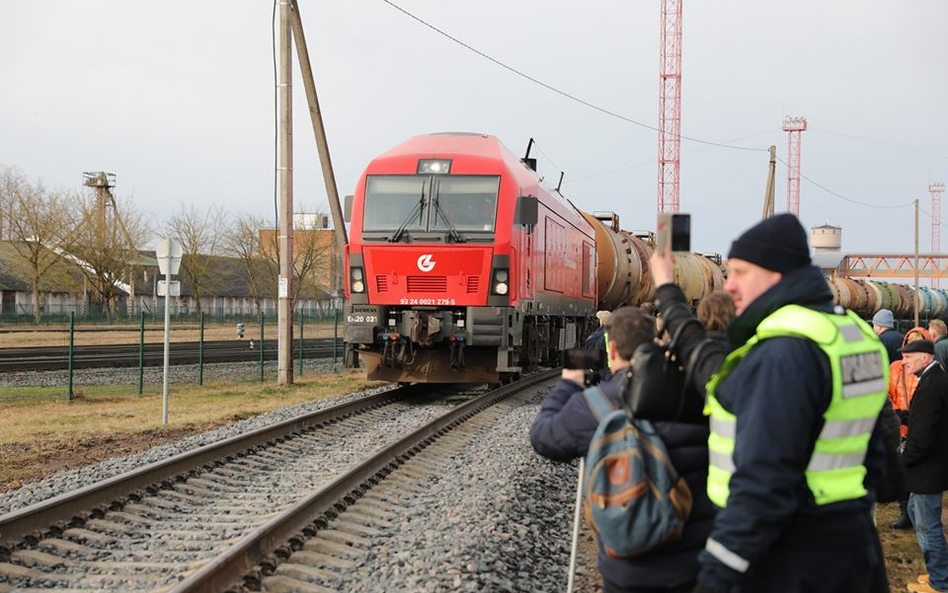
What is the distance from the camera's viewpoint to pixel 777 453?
2.59 m

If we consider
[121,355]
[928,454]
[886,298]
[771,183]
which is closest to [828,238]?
[886,298]

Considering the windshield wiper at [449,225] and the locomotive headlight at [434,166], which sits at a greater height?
the locomotive headlight at [434,166]

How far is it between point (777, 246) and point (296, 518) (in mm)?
4569

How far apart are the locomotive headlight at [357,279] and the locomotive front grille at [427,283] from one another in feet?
2.30

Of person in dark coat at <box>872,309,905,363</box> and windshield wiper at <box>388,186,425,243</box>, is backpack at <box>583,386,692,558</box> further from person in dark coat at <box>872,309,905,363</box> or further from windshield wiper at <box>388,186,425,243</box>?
windshield wiper at <box>388,186,425,243</box>

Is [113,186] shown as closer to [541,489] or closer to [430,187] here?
[430,187]

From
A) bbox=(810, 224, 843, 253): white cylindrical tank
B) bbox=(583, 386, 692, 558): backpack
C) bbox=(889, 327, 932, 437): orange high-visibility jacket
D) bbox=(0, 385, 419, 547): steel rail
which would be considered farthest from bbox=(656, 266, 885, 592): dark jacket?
bbox=(810, 224, 843, 253): white cylindrical tank

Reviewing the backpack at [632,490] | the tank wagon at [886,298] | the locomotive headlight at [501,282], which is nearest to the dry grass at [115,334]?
the tank wagon at [886,298]

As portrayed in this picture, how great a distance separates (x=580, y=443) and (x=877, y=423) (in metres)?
0.96

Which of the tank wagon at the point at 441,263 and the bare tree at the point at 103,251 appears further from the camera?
the bare tree at the point at 103,251

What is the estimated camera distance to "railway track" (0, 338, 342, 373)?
23156 millimetres

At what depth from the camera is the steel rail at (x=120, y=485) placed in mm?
6270

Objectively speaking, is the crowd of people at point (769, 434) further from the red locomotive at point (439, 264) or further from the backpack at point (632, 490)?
the red locomotive at point (439, 264)

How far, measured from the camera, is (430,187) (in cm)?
1415
